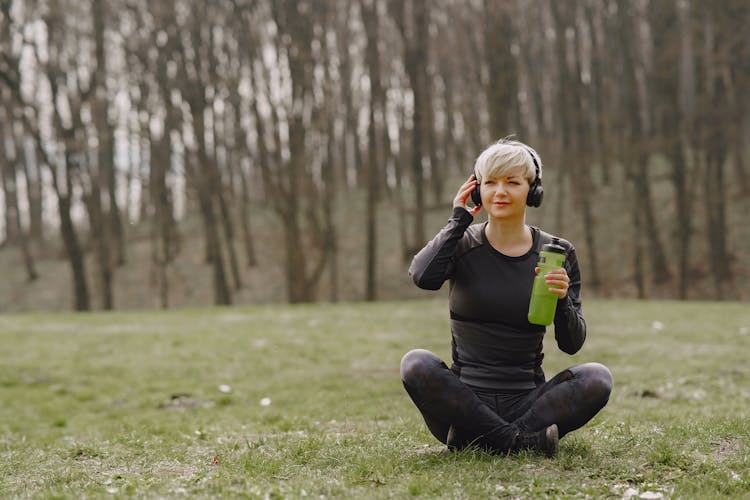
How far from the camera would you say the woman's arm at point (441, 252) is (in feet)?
15.6

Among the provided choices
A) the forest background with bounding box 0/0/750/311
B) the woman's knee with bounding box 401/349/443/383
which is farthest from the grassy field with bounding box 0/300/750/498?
the forest background with bounding box 0/0/750/311

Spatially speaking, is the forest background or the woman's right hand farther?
the forest background

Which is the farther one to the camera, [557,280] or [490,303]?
[490,303]

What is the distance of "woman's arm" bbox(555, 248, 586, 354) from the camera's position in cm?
477

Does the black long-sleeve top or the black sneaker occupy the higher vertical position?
the black long-sleeve top

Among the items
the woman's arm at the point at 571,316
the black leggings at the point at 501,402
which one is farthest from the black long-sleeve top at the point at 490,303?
the black leggings at the point at 501,402

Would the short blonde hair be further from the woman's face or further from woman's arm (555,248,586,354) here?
woman's arm (555,248,586,354)

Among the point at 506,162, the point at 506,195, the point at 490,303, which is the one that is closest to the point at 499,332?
the point at 490,303

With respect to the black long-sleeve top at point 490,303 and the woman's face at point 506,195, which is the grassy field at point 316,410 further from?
the woman's face at point 506,195

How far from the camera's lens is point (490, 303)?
484cm

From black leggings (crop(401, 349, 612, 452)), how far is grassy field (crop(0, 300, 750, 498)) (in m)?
0.20

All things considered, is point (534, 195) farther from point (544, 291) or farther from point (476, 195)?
point (544, 291)

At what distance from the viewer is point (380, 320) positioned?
712 inches

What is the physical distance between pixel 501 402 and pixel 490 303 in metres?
0.64
